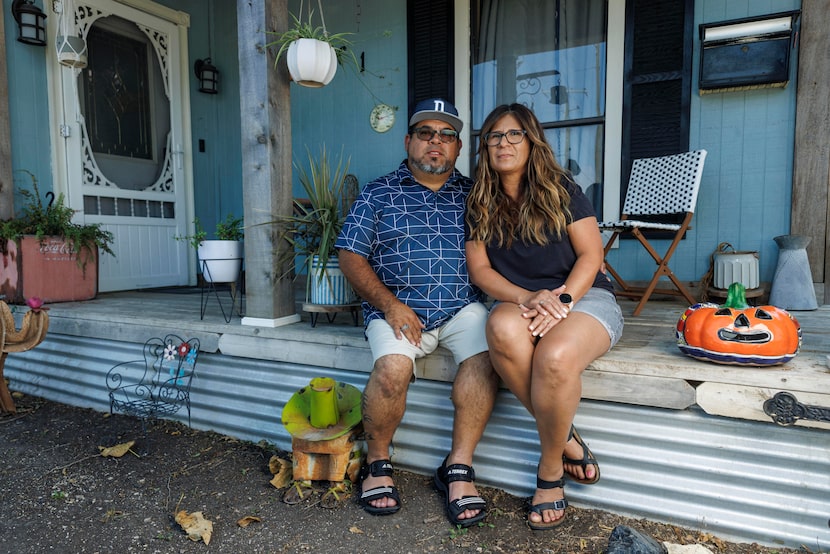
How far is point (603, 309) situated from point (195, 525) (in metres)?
1.52

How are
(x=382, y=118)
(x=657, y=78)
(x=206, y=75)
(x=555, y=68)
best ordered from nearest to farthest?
(x=657, y=78)
(x=555, y=68)
(x=382, y=118)
(x=206, y=75)

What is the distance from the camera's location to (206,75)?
4.87 m

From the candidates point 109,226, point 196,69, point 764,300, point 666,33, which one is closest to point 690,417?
point 764,300

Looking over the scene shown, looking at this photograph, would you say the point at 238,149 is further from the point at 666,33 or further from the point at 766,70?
the point at 766,70

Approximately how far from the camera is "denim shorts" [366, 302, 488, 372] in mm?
1969

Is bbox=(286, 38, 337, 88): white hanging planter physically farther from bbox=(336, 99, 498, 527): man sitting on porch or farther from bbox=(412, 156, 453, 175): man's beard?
bbox=(412, 156, 453, 175): man's beard

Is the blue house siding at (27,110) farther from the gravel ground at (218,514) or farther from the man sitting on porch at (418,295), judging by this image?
the man sitting on porch at (418,295)

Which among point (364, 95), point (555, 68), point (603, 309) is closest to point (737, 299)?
point (603, 309)

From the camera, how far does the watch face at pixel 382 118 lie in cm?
425

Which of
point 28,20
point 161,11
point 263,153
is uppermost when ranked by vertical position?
point 161,11

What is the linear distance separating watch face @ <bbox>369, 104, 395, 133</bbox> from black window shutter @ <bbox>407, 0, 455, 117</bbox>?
21 cm

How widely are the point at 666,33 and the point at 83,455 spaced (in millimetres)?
3839

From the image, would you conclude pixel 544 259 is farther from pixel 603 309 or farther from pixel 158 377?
pixel 158 377

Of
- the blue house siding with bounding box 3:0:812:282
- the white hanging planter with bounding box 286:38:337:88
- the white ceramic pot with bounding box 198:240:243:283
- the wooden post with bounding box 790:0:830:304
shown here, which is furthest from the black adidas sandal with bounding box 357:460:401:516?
the wooden post with bounding box 790:0:830:304
